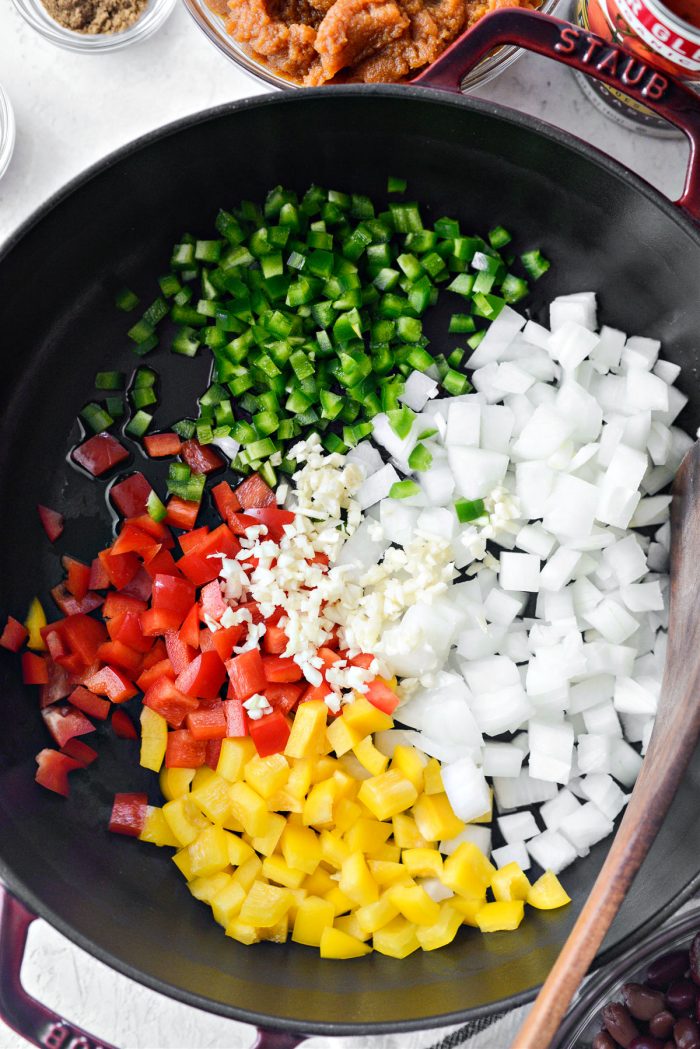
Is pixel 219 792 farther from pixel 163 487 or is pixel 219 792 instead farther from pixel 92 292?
pixel 92 292

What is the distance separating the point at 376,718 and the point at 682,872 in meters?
0.57

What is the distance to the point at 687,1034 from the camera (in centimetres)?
148

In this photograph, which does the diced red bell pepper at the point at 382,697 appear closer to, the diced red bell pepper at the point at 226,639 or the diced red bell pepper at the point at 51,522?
the diced red bell pepper at the point at 226,639

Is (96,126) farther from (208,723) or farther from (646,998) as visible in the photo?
(646,998)

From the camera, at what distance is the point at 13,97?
5.75ft

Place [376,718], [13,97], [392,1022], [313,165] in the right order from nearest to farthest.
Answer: [392,1022] → [376,718] → [313,165] → [13,97]

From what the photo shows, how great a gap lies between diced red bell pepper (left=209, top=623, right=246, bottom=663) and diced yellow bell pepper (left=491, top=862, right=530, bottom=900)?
62cm

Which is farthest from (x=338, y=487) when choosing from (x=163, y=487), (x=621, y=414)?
(x=621, y=414)

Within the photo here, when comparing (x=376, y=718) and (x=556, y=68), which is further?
(x=556, y=68)

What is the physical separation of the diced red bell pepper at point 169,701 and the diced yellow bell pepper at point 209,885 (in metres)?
0.28

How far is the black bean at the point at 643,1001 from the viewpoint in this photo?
5.01 feet

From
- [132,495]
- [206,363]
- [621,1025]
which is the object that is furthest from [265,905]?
[206,363]

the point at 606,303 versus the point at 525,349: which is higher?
the point at 606,303

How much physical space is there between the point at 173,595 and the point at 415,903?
2.20ft
